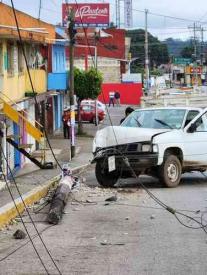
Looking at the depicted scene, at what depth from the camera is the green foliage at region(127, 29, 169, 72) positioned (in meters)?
134

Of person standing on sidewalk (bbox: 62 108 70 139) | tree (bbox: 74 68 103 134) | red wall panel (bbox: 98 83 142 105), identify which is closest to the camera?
person standing on sidewalk (bbox: 62 108 70 139)

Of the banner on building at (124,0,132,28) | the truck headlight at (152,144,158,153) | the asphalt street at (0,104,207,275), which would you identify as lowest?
the asphalt street at (0,104,207,275)

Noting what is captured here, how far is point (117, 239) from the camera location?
10.2 meters

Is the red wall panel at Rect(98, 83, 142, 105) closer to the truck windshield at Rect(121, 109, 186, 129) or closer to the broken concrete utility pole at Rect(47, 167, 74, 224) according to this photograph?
the truck windshield at Rect(121, 109, 186, 129)

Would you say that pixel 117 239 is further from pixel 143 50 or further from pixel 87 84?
pixel 143 50

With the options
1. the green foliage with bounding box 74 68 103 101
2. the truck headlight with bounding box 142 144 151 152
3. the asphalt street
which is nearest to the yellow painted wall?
the truck headlight with bounding box 142 144 151 152


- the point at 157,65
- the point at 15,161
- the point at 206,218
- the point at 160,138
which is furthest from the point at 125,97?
the point at 157,65

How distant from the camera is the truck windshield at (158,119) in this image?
17.6 metres

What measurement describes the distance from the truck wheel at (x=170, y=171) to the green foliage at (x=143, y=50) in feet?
371

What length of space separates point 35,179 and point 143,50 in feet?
385

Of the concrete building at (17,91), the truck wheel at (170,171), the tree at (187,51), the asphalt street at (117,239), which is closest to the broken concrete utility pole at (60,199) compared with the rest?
the asphalt street at (117,239)

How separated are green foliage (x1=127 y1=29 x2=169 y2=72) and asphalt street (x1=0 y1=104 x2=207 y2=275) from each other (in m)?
116

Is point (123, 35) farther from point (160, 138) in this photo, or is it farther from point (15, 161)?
point (160, 138)

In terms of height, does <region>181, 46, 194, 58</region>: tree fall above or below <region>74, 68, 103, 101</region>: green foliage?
above
